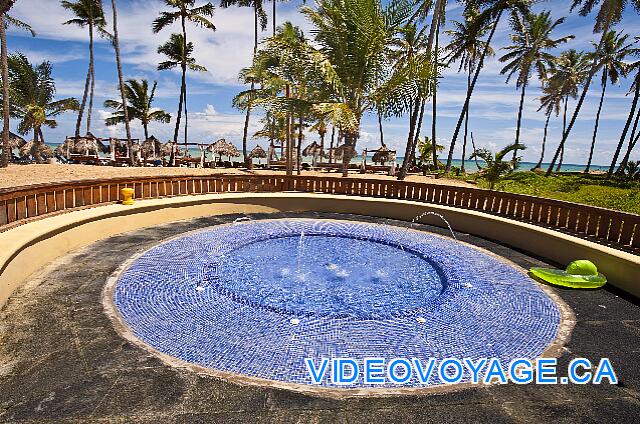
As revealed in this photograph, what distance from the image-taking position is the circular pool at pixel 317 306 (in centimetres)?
470

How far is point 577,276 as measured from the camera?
24.7ft

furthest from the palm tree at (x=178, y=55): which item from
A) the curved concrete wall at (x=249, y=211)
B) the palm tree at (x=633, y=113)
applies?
the palm tree at (x=633, y=113)

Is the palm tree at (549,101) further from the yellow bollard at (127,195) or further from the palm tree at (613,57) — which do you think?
the yellow bollard at (127,195)

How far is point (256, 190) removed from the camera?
50.0 ft

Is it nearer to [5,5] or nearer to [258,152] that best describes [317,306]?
[5,5]

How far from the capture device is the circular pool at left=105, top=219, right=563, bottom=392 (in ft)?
15.4

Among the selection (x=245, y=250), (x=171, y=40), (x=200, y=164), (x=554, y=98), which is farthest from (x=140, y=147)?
(x=554, y=98)

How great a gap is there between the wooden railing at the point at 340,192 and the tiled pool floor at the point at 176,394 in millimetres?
4075

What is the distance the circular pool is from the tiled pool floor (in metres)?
0.30

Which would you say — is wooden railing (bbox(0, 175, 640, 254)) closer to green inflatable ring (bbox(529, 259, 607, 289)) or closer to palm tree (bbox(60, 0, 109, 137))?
green inflatable ring (bbox(529, 259, 607, 289))

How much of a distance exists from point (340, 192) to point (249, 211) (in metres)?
4.10

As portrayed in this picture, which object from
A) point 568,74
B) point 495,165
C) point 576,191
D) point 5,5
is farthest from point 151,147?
point 568,74

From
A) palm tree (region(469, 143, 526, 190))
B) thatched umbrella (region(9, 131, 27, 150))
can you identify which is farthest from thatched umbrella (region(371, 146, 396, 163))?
thatched umbrella (region(9, 131, 27, 150))

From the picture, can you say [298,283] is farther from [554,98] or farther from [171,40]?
[554,98]
